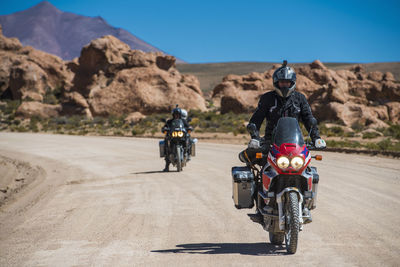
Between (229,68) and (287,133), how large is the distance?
13791 centimetres

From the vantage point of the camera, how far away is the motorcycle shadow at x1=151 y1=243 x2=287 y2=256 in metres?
6.02

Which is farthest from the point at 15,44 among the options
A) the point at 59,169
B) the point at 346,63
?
the point at 346,63

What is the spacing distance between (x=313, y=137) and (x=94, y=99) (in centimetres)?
5246

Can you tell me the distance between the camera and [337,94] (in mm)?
43875

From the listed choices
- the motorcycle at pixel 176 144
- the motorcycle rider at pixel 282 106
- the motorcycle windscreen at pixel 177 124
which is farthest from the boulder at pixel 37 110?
the motorcycle rider at pixel 282 106

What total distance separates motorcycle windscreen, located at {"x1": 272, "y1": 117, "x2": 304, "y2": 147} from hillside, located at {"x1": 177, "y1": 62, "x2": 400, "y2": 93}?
108616mm

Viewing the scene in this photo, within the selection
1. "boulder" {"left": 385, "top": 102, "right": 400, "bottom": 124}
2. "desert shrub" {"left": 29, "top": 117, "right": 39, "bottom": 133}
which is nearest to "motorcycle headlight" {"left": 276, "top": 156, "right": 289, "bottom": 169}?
"boulder" {"left": 385, "top": 102, "right": 400, "bottom": 124}

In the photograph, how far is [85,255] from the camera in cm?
596

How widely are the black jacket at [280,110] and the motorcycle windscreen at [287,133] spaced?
0.45 m

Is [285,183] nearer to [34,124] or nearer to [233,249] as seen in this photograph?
[233,249]

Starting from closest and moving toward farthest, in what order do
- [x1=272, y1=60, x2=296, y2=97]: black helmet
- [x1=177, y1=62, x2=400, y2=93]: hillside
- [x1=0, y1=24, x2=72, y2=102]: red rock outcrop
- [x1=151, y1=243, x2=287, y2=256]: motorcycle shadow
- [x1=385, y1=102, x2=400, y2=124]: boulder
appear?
1. [x1=151, y1=243, x2=287, y2=256]: motorcycle shadow
2. [x1=272, y1=60, x2=296, y2=97]: black helmet
3. [x1=385, y1=102, x2=400, y2=124]: boulder
4. [x1=0, y1=24, x2=72, y2=102]: red rock outcrop
5. [x1=177, y1=62, x2=400, y2=93]: hillside

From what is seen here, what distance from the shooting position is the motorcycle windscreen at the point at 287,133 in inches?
224

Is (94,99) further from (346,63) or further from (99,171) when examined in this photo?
(346,63)

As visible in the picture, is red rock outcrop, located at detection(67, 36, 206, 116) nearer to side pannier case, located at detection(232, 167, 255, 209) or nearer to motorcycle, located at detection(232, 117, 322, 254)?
side pannier case, located at detection(232, 167, 255, 209)
